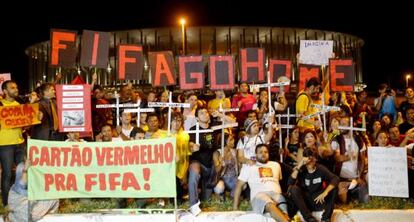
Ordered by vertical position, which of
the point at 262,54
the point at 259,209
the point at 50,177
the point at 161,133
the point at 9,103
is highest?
the point at 262,54

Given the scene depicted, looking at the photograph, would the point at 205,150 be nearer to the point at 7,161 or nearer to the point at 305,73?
the point at 7,161

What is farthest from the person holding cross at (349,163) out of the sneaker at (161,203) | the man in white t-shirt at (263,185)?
the sneaker at (161,203)

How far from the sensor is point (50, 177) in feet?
27.8

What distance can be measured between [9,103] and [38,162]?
54.7 inches

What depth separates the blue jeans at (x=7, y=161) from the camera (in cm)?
889

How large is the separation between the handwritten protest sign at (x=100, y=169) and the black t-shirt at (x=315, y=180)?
7.27 feet

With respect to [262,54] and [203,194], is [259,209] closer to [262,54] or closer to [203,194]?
[203,194]

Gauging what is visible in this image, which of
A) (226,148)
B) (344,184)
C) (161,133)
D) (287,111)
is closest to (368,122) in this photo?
(287,111)

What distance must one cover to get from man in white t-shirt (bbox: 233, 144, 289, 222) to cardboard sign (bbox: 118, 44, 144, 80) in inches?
135

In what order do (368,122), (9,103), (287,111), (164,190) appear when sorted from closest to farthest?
1. (164,190)
2. (9,103)
3. (287,111)
4. (368,122)

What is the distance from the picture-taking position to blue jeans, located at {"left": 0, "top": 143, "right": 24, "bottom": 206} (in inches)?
350

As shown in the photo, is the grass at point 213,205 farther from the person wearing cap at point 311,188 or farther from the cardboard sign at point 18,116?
the cardboard sign at point 18,116

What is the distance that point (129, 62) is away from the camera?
1076 cm

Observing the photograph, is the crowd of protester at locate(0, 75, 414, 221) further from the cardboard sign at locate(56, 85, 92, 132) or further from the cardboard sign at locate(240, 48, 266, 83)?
the cardboard sign at locate(240, 48, 266, 83)
